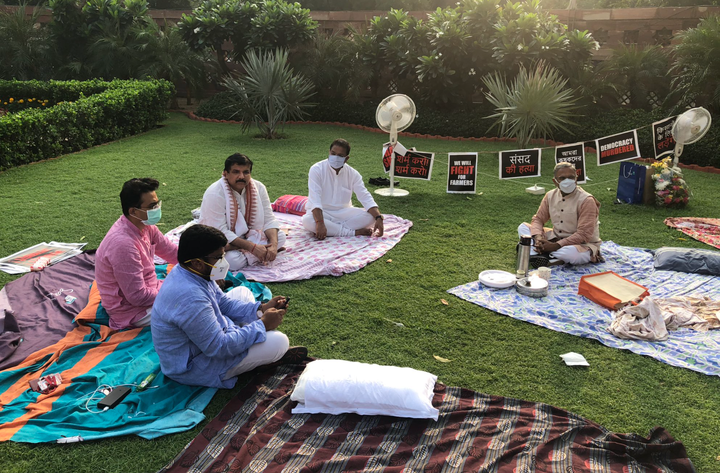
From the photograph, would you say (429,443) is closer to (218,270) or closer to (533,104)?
(218,270)

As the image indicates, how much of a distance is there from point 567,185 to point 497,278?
1381 millimetres

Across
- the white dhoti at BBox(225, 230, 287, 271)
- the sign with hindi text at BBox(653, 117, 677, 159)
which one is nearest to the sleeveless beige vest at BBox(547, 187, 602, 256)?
the sign with hindi text at BBox(653, 117, 677, 159)

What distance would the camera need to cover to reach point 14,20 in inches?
693

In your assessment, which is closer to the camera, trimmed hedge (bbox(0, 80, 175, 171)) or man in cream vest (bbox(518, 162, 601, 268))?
man in cream vest (bbox(518, 162, 601, 268))

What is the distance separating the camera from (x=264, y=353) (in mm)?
3693

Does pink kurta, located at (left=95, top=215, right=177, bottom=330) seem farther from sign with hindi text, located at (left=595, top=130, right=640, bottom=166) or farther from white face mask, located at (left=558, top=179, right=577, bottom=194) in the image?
sign with hindi text, located at (left=595, top=130, right=640, bottom=166)

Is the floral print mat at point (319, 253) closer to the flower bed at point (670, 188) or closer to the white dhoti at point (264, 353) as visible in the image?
the white dhoti at point (264, 353)

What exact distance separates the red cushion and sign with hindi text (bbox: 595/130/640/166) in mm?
4549

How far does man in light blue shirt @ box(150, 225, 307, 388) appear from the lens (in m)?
3.27

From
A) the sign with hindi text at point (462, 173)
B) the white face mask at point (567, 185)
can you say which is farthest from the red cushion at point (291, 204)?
the white face mask at point (567, 185)

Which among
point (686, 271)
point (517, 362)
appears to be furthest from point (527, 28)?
point (517, 362)

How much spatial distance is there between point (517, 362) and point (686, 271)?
2.85 meters

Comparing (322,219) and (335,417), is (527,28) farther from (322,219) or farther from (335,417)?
(335,417)

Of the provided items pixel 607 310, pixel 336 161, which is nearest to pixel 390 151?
pixel 336 161
